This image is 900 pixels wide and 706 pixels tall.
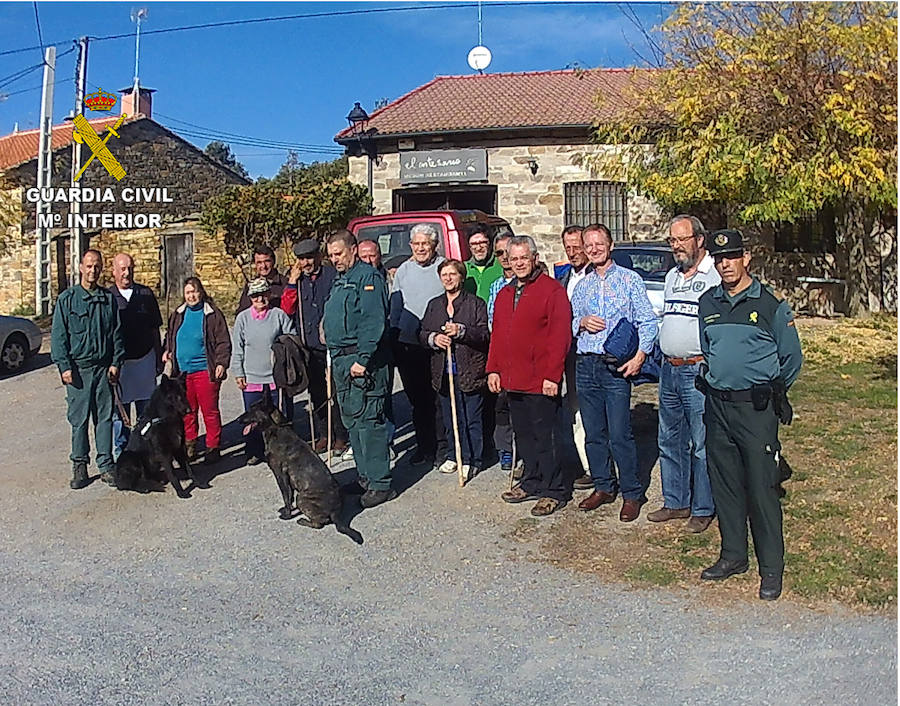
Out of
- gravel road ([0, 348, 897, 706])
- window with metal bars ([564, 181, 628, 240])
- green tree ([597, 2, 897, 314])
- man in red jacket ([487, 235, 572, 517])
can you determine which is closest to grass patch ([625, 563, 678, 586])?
gravel road ([0, 348, 897, 706])

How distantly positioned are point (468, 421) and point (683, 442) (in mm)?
1884

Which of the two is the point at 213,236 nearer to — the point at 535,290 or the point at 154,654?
the point at 535,290

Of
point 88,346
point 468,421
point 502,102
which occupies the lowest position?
point 468,421

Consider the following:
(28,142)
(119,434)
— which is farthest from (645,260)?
(28,142)

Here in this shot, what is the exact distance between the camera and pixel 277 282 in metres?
8.03

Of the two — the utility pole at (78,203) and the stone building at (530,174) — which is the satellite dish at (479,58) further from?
the utility pole at (78,203)

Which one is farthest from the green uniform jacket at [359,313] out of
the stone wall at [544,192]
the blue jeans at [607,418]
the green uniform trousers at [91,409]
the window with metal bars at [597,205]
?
the window with metal bars at [597,205]

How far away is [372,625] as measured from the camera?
471cm

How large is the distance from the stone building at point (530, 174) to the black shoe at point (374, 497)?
14223mm

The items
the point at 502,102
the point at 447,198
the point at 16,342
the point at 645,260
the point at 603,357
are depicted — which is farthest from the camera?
the point at 502,102

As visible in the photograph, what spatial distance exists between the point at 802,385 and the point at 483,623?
707 cm

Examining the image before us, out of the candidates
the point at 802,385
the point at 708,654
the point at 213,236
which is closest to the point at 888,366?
the point at 802,385

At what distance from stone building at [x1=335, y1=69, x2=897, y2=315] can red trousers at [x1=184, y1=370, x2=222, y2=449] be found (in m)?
13.6

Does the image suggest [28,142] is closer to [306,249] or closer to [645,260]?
[645,260]
